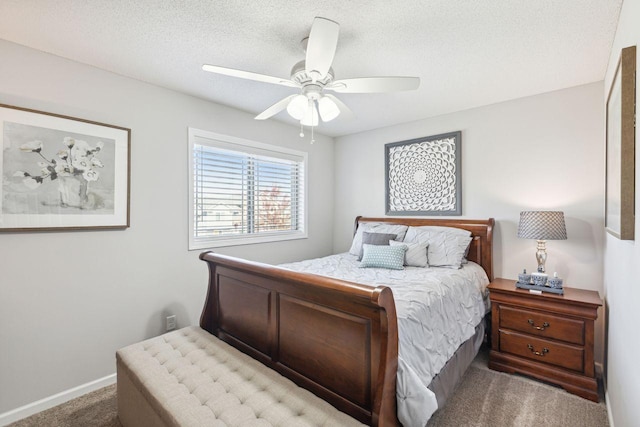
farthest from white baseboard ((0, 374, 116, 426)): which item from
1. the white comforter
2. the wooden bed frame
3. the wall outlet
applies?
the white comforter

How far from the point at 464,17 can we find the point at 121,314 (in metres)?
3.22

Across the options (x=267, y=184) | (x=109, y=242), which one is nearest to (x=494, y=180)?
(x=267, y=184)

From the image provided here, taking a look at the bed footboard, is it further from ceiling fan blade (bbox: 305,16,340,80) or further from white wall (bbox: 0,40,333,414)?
ceiling fan blade (bbox: 305,16,340,80)

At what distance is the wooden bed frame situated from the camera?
1.30 m

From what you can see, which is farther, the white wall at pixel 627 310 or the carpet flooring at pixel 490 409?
the carpet flooring at pixel 490 409

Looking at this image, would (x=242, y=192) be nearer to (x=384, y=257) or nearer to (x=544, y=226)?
(x=384, y=257)

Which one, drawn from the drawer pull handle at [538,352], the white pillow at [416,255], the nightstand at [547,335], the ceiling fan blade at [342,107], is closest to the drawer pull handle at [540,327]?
the nightstand at [547,335]

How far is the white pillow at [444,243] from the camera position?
2.85 meters

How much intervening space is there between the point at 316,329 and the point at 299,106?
4.67 ft

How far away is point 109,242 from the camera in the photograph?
2.39m

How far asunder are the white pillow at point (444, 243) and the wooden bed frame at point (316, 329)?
1.71 m

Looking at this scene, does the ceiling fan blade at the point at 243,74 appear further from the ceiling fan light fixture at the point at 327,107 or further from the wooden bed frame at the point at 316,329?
the wooden bed frame at the point at 316,329

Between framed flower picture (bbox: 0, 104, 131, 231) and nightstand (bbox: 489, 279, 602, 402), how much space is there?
3.28 meters

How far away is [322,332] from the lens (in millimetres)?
1556
